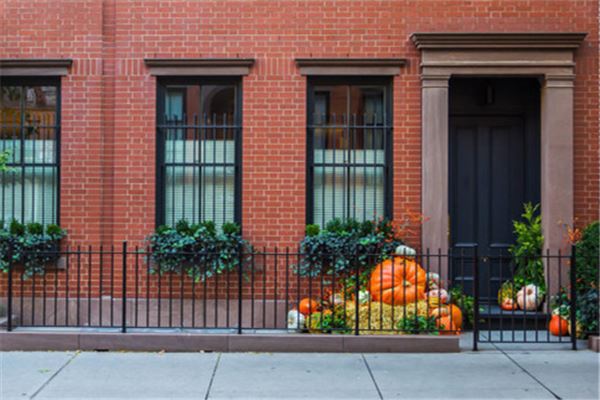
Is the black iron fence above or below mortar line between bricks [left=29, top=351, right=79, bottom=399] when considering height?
above

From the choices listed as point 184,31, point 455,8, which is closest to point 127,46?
point 184,31

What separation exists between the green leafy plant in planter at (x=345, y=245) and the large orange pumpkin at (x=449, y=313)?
1025mm

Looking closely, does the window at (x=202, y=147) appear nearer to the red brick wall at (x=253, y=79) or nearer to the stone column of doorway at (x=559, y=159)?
the red brick wall at (x=253, y=79)

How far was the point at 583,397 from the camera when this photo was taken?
19.8ft

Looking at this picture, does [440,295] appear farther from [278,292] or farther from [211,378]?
[211,378]

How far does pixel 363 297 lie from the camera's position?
8.29 m

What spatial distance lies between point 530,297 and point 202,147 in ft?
15.7

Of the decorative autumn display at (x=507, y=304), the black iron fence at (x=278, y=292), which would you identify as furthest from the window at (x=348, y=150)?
the decorative autumn display at (x=507, y=304)

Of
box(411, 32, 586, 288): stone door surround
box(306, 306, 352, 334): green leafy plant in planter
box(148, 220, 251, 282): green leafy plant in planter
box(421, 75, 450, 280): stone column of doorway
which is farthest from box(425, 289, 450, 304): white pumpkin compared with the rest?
box(148, 220, 251, 282): green leafy plant in planter

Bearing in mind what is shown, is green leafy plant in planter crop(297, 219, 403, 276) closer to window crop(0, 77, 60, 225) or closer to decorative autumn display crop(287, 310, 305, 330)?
decorative autumn display crop(287, 310, 305, 330)

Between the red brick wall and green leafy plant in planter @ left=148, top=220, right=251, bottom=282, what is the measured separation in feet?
0.91

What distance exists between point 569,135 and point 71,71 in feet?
22.0

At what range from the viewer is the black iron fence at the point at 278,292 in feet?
27.0

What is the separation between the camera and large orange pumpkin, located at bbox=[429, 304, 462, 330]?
7947 millimetres
